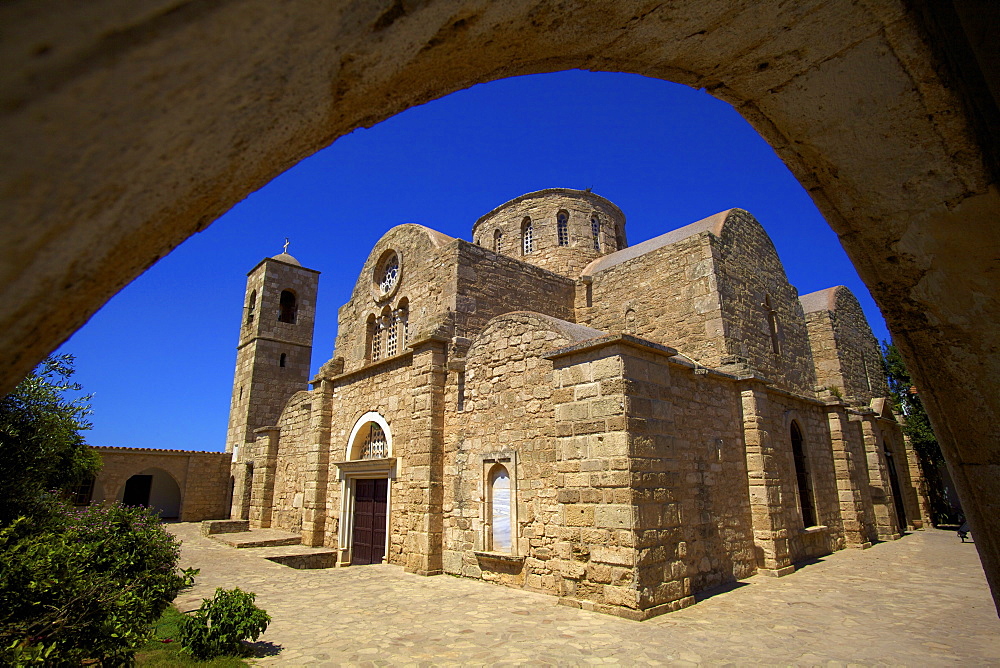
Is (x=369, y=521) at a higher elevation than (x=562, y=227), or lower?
lower

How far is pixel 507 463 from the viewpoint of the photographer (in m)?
8.80

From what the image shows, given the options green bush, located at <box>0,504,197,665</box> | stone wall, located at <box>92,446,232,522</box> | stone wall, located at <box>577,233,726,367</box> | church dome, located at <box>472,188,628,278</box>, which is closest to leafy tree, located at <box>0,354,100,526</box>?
green bush, located at <box>0,504,197,665</box>

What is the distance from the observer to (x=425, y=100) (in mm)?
1506

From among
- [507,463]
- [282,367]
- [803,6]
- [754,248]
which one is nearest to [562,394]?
[507,463]

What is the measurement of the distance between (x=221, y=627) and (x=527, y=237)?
47.6 ft

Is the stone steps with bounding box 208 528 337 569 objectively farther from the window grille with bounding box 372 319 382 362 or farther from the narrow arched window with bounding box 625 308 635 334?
the narrow arched window with bounding box 625 308 635 334

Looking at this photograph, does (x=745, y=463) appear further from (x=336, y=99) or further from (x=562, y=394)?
(x=336, y=99)

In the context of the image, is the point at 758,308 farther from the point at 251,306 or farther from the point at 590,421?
the point at 251,306

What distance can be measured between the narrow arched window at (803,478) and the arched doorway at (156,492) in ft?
76.3

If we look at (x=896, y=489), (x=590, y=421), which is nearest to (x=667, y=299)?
(x=590, y=421)

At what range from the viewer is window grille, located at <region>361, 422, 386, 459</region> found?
1205 centimetres

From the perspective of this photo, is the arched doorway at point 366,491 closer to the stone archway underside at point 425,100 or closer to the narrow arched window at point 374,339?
the narrow arched window at point 374,339

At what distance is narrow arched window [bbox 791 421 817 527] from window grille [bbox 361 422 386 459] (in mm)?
9068

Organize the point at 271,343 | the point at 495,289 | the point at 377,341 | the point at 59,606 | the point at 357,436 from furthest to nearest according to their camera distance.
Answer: the point at 271,343 < the point at 377,341 < the point at 357,436 < the point at 495,289 < the point at 59,606
